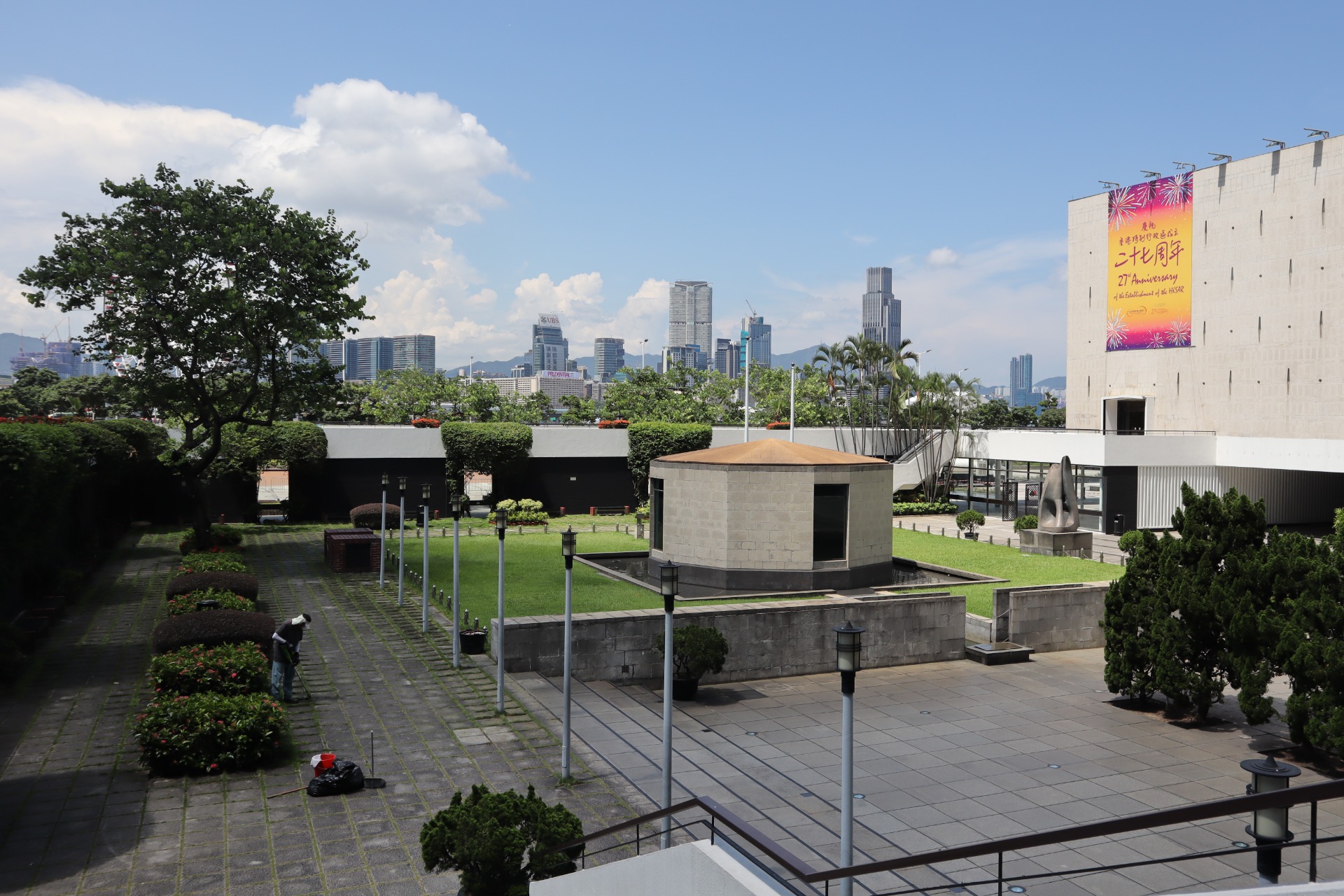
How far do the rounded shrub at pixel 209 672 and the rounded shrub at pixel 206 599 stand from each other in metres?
3.70

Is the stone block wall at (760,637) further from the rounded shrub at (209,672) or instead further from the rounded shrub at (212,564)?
the rounded shrub at (212,564)

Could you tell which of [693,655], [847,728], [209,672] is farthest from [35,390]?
[847,728]

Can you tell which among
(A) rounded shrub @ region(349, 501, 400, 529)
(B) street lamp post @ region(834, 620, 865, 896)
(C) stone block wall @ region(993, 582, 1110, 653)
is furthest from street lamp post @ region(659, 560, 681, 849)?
(A) rounded shrub @ region(349, 501, 400, 529)

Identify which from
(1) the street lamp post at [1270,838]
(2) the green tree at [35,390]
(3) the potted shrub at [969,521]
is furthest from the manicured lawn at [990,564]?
(2) the green tree at [35,390]

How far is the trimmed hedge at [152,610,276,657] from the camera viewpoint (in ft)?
57.8

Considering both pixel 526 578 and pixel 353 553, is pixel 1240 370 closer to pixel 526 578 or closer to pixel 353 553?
pixel 526 578

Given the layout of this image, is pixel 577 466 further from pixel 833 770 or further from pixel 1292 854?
pixel 1292 854

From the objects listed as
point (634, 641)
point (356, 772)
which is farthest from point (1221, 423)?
point (356, 772)

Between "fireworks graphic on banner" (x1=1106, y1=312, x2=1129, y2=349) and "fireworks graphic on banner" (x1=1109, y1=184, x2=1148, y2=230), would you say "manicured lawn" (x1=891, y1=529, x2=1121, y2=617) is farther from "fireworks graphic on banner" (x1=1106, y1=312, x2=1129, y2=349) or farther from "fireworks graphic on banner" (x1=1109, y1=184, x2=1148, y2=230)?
"fireworks graphic on banner" (x1=1109, y1=184, x2=1148, y2=230)

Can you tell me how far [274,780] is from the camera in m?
14.6

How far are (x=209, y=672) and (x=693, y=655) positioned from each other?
30.7ft

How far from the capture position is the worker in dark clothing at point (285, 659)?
18188 millimetres

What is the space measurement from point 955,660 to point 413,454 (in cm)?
3320

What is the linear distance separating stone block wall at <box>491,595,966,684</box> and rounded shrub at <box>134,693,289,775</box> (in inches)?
249
